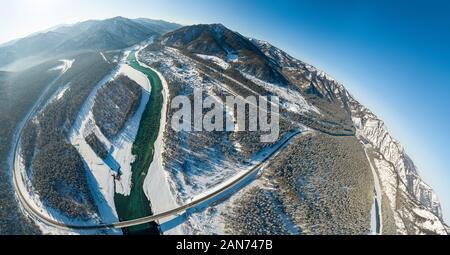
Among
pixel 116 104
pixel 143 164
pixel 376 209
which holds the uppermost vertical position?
pixel 116 104

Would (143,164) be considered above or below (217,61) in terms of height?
below

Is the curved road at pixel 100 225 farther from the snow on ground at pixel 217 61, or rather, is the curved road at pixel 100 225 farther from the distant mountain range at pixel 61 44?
the distant mountain range at pixel 61 44

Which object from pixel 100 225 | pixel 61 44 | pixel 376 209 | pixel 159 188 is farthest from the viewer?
pixel 61 44

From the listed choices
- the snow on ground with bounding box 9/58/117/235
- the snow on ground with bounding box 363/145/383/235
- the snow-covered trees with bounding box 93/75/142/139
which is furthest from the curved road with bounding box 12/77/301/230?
the snow on ground with bounding box 363/145/383/235

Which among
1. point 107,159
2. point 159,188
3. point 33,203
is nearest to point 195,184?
point 159,188

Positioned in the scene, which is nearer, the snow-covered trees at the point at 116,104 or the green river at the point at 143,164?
the green river at the point at 143,164

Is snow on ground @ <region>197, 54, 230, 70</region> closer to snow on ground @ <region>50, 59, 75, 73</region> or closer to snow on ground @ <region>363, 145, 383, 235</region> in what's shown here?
snow on ground @ <region>50, 59, 75, 73</region>

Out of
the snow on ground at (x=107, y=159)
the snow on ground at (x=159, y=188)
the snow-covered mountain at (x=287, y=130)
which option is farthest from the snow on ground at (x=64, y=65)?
the snow on ground at (x=159, y=188)

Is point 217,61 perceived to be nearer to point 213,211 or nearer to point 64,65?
point 64,65
